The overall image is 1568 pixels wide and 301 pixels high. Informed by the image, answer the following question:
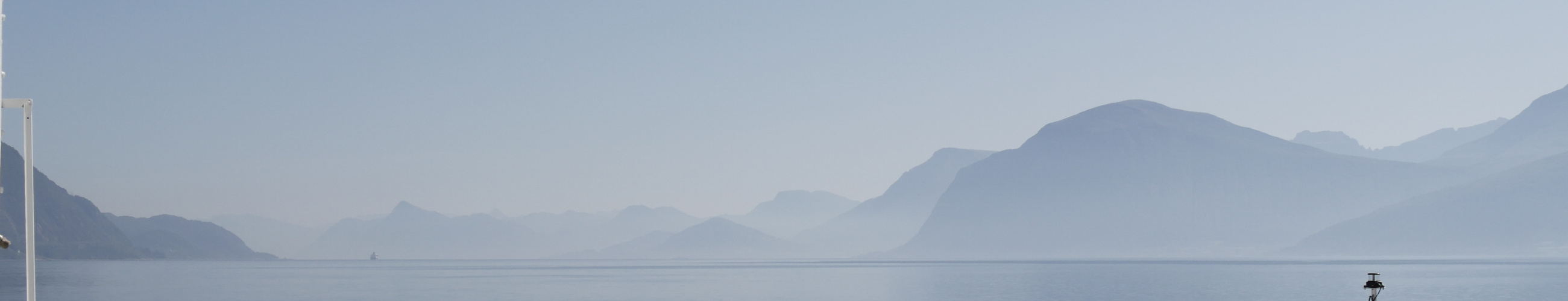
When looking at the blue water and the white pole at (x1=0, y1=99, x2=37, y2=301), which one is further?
the blue water

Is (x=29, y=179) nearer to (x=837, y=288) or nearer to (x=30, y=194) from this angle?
→ (x=30, y=194)

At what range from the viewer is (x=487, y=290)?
12862 centimetres

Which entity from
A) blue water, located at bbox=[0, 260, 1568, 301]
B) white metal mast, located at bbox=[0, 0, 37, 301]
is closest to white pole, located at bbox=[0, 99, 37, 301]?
white metal mast, located at bbox=[0, 0, 37, 301]

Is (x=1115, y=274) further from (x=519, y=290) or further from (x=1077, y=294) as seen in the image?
(x=519, y=290)

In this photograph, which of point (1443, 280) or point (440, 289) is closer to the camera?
point (440, 289)

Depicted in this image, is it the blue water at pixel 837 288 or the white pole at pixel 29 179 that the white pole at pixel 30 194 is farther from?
the blue water at pixel 837 288

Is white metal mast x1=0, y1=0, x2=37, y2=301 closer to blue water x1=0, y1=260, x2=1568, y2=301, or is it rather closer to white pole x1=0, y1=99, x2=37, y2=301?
white pole x1=0, y1=99, x2=37, y2=301

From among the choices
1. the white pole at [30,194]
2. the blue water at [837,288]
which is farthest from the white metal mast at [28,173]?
the blue water at [837,288]

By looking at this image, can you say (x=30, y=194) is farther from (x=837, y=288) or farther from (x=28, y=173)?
(x=837, y=288)

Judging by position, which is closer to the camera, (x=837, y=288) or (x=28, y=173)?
(x=28, y=173)

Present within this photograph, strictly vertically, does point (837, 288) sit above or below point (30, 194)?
below

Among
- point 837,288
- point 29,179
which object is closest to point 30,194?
point 29,179

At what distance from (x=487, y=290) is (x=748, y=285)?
1223 inches

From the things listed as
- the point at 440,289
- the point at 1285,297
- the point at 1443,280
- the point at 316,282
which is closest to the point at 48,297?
the point at 440,289
